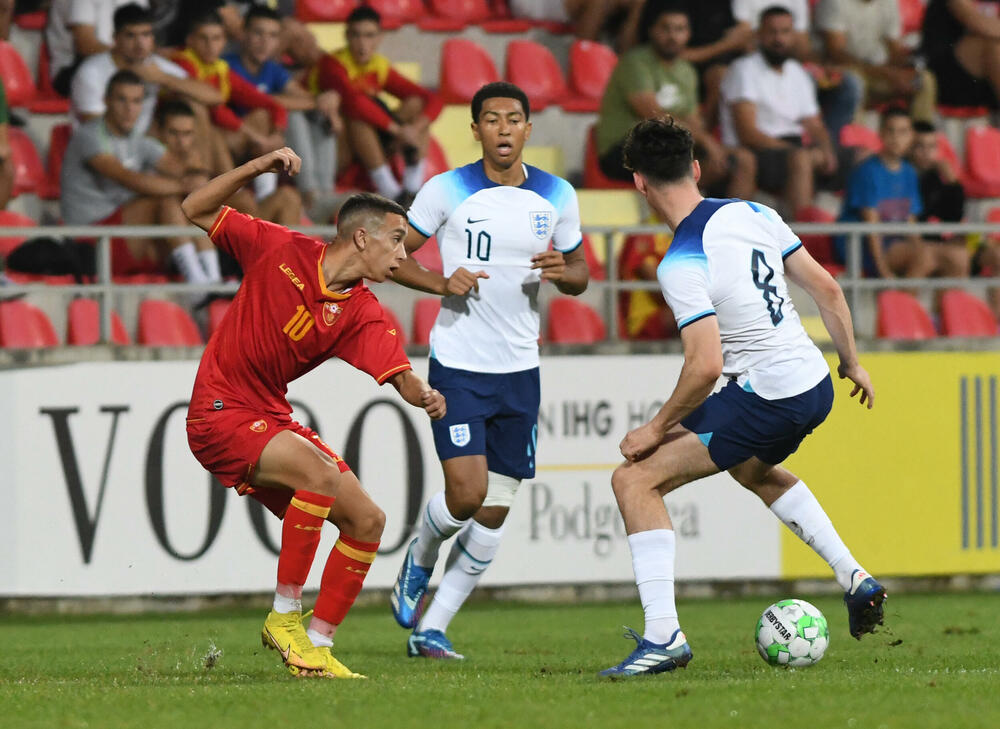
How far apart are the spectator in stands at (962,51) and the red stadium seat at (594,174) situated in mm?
3639

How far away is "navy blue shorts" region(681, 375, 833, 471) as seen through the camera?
657 cm

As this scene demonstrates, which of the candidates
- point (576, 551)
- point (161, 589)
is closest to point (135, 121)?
point (161, 589)

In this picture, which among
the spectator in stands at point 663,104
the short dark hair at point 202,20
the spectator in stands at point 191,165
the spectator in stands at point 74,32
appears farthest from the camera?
the spectator in stands at point 663,104

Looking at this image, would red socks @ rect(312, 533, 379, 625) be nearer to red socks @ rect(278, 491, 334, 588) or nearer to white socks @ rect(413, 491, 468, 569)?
red socks @ rect(278, 491, 334, 588)

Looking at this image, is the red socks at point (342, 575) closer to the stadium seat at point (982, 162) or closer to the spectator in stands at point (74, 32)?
the spectator in stands at point (74, 32)

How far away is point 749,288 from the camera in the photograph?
21.5 feet

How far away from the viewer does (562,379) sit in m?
10.9

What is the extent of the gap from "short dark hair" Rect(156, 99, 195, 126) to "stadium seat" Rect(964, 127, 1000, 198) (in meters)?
7.15

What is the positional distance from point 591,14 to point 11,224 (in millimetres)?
5843

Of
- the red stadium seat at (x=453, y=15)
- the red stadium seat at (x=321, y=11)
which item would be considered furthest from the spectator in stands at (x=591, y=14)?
the red stadium seat at (x=321, y=11)

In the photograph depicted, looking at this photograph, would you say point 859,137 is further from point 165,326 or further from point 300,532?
point 300,532

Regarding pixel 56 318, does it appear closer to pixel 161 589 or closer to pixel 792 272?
pixel 161 589

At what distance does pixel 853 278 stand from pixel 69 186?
5.36m

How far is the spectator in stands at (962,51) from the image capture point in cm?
1536
